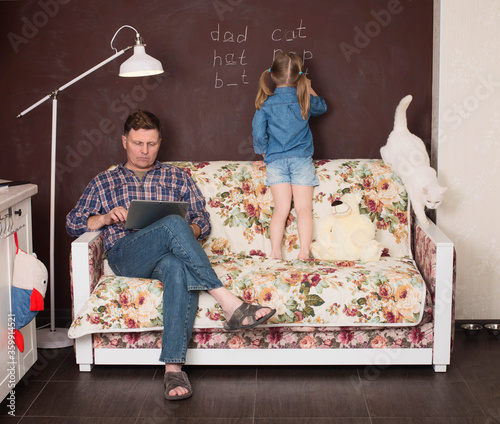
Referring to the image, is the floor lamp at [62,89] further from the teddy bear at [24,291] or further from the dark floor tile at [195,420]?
the dark floor tile at [195,420]

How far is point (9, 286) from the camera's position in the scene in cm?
255

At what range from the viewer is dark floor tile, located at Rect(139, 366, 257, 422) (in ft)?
8.13

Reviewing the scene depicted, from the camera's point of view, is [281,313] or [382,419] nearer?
[382,419]

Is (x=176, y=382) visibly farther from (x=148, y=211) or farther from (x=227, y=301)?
(x=148, y=211)

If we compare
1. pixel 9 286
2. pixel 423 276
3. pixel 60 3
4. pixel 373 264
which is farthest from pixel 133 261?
pixel 60 3

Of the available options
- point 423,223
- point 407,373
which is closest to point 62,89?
point 423,223

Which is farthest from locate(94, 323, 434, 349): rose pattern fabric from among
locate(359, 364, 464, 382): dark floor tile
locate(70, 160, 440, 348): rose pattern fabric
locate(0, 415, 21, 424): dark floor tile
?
locate(0, 415, 21, 424): dark floor tile

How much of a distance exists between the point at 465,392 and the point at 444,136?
4.33 ft

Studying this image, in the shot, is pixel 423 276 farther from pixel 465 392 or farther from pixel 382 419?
pixel 382 419

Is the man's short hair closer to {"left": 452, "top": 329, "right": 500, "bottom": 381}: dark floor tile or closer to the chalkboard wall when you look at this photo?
the chalkboard wall

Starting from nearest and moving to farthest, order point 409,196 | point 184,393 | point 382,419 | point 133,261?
point 382,419 → point 184,393 → point 133,261 → point 409,196

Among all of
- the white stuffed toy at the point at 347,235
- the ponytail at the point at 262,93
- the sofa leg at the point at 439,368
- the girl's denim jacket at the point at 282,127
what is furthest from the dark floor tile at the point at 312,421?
the ponytail at the point at 262,93

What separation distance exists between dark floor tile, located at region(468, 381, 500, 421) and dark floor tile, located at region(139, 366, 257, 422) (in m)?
0.87

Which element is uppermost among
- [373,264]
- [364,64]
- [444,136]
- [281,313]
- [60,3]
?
[60,3]
